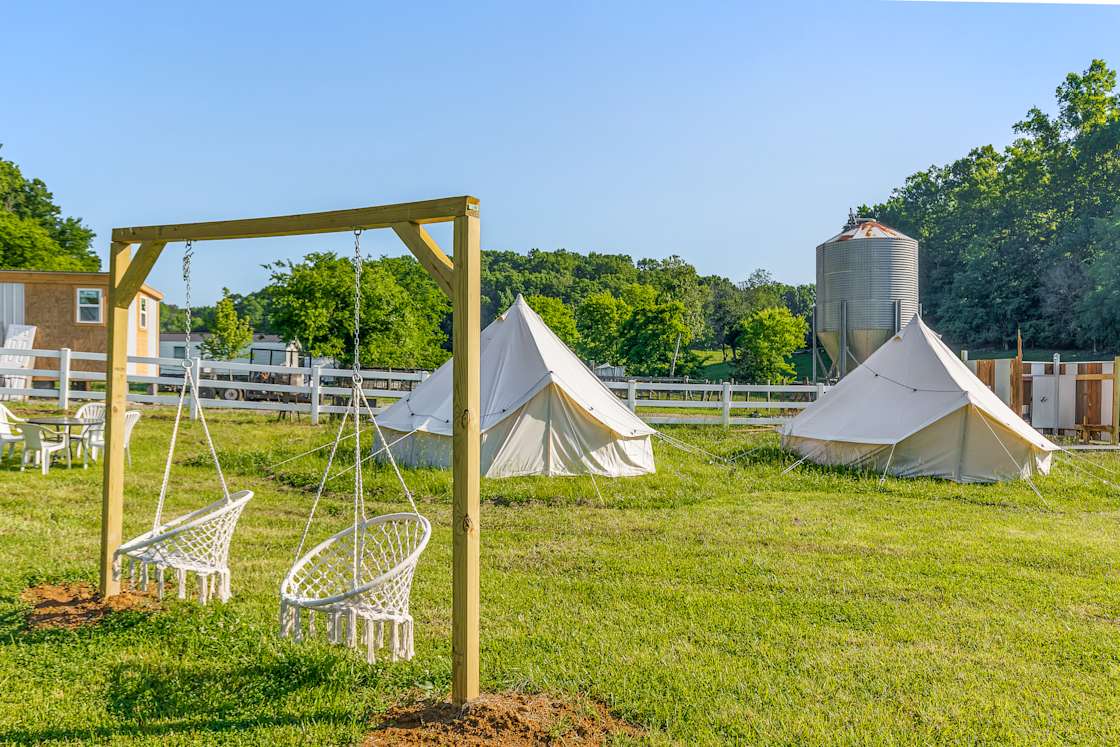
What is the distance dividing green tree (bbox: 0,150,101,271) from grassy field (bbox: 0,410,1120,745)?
3470 centimetres

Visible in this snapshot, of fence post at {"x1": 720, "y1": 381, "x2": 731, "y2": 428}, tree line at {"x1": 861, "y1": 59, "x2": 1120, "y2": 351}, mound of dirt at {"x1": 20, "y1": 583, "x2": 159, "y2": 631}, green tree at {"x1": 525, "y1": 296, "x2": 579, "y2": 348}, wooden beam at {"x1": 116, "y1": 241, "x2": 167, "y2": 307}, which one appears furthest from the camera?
green tree at {"x1": 525, "y1": 296, "x2": 579, "y2": 348}

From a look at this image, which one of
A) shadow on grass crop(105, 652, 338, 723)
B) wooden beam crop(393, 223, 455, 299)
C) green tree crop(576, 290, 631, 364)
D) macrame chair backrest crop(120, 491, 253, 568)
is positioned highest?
green tree crop(576, 290, 631, 364)

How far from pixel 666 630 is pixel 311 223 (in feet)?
11.0

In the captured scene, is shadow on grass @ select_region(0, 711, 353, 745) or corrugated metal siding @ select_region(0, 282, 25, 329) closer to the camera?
shadow on grass @ select_region(0, 711, 353, 745)

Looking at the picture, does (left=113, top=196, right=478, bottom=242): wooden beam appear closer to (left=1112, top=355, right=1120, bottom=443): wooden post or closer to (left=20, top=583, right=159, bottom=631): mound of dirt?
(left=20, top=583, right=159, bottom=631): mound of dirt

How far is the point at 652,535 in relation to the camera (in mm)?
7949

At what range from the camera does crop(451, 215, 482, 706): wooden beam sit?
3.80 meters

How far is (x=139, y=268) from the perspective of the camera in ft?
18.1

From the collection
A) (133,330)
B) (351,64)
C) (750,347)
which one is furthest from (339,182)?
(750,347)

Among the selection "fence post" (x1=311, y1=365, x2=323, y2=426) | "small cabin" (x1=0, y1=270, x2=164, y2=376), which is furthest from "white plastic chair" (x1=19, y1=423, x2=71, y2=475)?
"small cabin" (x1=0, y1=270, x2=164, y2=376)

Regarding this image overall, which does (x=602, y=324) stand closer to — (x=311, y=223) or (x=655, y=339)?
(x=655, y=339)

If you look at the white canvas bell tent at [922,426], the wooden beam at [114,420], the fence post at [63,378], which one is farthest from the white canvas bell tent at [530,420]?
the fence post at [63,378]

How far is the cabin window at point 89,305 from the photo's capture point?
2195 centimetres

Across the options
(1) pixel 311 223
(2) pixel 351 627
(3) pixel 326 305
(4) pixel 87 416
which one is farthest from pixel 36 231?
(2) pixel 351 627
